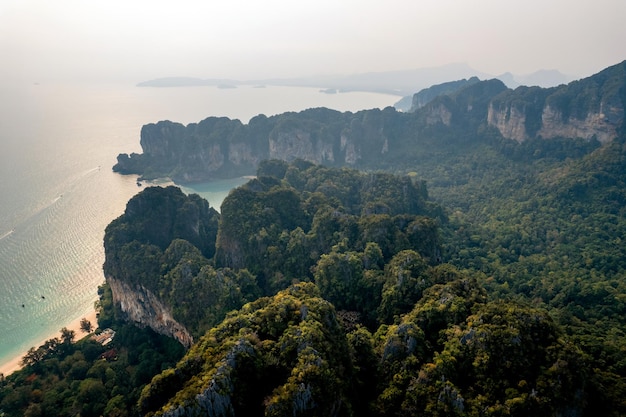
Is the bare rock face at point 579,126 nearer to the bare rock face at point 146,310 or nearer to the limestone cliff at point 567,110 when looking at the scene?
the limestone cliff at point 567,110

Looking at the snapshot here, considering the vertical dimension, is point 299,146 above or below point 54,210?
Answer: above

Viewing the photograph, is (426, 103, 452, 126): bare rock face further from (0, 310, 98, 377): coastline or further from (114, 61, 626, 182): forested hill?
(0, 310, 98, 377): coastline

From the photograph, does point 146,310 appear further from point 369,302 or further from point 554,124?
point 554,124

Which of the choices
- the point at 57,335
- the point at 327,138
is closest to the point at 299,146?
the point at 327,138

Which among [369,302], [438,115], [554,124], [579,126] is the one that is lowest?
[369,302]

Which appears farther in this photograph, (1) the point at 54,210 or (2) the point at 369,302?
(1) the point at 54,210

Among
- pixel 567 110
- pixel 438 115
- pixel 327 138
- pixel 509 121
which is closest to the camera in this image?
pixel 567 110

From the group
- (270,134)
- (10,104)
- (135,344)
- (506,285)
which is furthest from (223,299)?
(10,104)

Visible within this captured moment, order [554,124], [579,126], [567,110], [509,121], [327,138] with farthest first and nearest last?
[327,138] < [509,121] < [554,124] < [567,110] < [579,126]

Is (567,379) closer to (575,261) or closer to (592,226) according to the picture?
(575,261)
